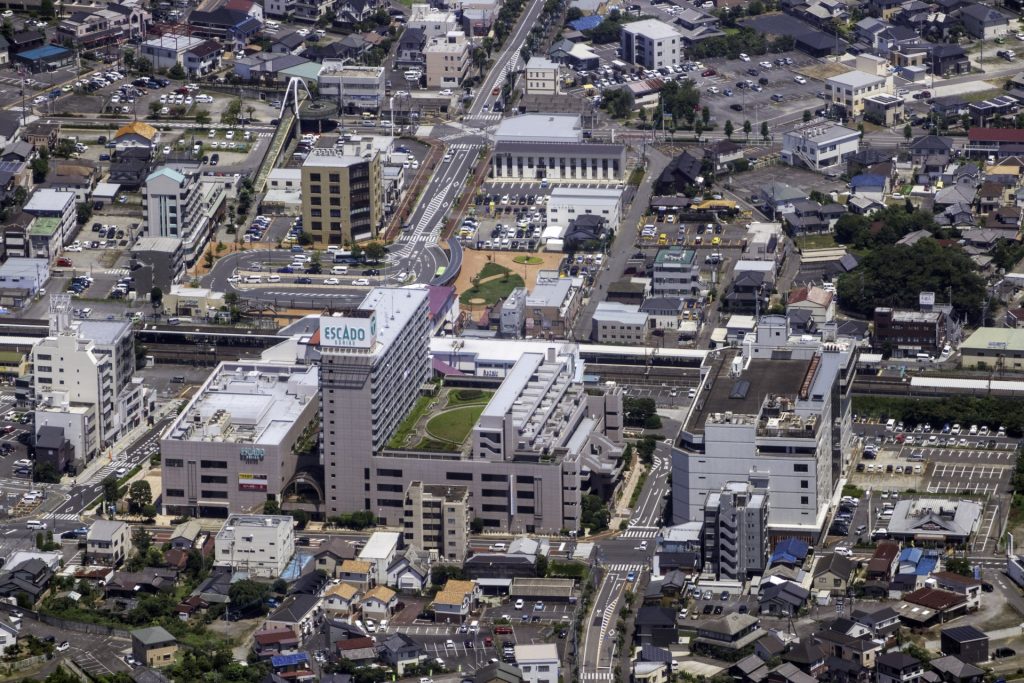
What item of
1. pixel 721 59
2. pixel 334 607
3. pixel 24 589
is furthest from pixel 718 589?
pixel 721 59

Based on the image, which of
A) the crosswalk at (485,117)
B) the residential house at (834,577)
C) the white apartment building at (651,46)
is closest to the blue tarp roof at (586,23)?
the white apartment building at (651,46)

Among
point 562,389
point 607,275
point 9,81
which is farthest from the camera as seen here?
point 9,81

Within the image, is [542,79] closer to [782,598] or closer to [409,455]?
[409,455]

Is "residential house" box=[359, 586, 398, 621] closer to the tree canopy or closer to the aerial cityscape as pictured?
the aerial cityscape

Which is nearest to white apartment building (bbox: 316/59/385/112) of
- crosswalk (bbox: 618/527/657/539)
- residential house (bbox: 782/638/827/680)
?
crosswalk (bbox: 618/527/657/539)

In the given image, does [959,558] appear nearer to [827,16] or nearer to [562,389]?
[562,389]

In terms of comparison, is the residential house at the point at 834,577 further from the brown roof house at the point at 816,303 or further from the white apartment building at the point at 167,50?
the white apartment building at the point at 167,50
